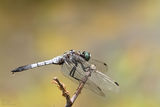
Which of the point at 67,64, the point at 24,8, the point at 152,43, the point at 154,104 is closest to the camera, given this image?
the point at 67,64

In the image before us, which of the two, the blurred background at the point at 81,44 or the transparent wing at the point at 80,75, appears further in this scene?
the blurred background at the point at 81,44

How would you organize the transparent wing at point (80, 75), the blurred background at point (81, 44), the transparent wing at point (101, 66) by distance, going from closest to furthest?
the transparent wing at point (80, 75) → the transparent wing at point (101, 66) → the blurred background at point (81, 44)

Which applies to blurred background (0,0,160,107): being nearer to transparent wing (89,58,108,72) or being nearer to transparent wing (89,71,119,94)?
transparent wing (89,58,108,72)

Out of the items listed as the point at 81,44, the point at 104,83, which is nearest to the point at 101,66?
the point at 104,83

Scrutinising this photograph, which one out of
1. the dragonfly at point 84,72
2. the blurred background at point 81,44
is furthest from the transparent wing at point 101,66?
the blurred background at point 81,44

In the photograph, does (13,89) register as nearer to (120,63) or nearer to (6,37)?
(6,37)

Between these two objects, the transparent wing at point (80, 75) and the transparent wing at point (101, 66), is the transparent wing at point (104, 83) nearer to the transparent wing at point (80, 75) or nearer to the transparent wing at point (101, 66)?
the transparent wing at point (80, 75)

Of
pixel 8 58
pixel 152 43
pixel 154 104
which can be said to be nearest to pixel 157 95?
pixel 154 104

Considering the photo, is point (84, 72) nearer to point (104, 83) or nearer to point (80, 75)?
point (80, 75)
